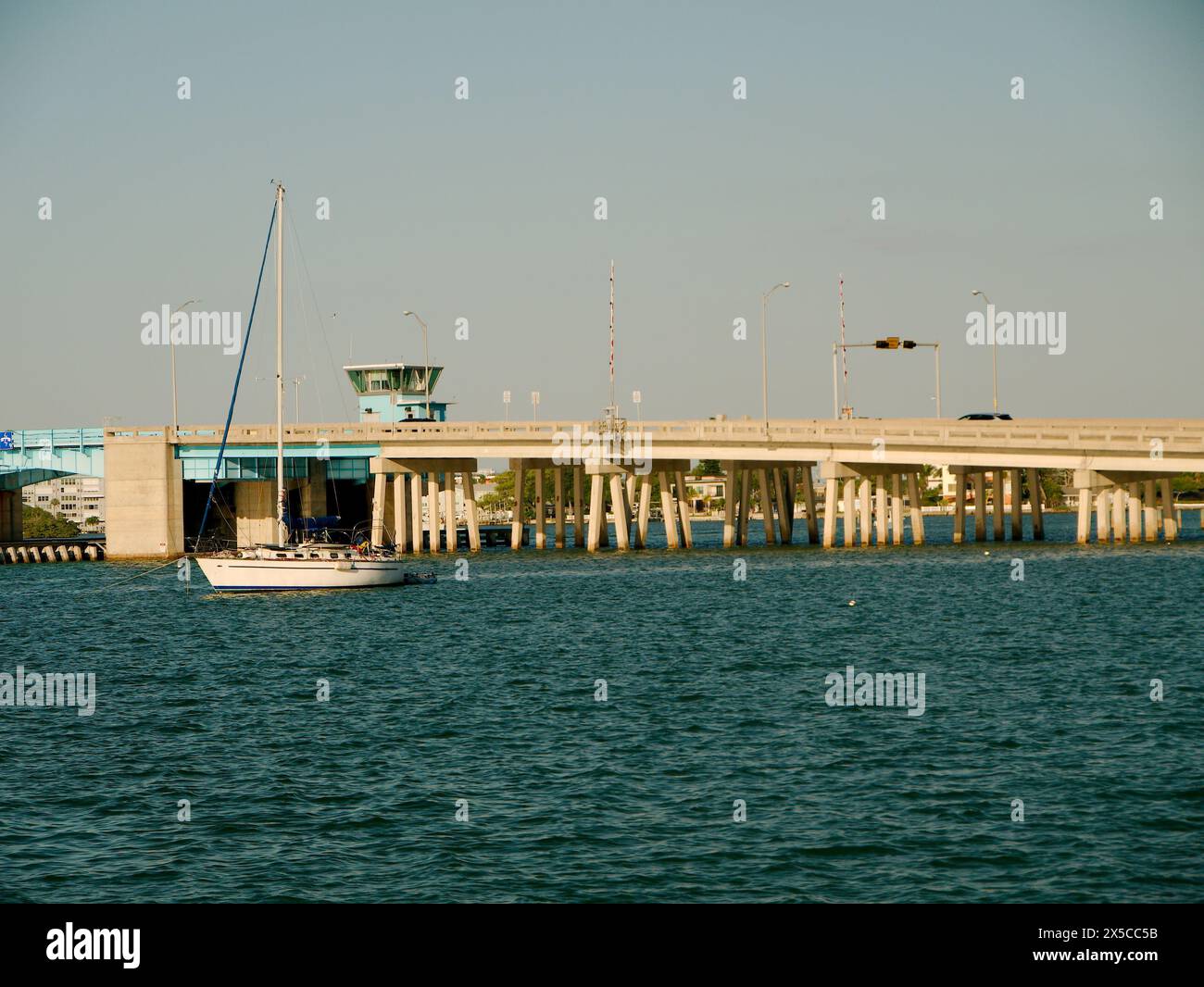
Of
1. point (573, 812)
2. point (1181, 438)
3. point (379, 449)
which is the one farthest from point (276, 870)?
point (379, 449)

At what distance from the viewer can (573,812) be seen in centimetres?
2339

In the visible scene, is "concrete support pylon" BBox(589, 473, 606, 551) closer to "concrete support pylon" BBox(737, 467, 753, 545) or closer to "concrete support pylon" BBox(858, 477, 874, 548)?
"concrete support pylon" BBox(737, 467, 753, 545)

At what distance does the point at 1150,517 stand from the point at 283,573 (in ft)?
192

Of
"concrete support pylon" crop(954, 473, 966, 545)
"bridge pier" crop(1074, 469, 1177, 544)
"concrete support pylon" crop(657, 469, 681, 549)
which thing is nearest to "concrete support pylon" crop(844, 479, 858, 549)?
"concrete support pylon" crop(954, 473, 966, 545)

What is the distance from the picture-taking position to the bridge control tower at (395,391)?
11868cm

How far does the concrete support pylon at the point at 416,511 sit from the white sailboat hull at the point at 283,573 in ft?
108

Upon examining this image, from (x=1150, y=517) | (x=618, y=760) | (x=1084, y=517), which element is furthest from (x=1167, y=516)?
(x=618, y=760)

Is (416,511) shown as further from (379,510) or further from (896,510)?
(896,510)

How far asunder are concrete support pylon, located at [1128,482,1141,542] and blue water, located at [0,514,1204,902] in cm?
4051

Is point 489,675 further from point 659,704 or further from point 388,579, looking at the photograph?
point 388,579

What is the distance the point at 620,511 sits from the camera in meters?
104

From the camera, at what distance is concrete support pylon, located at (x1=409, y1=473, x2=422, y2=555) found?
345ft

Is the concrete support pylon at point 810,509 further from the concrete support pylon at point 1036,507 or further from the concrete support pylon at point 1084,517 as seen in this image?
the concrete support pylon at point 1084,517

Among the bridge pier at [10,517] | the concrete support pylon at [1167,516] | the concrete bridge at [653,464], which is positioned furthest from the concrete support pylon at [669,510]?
the bridge pier at [10,517]
